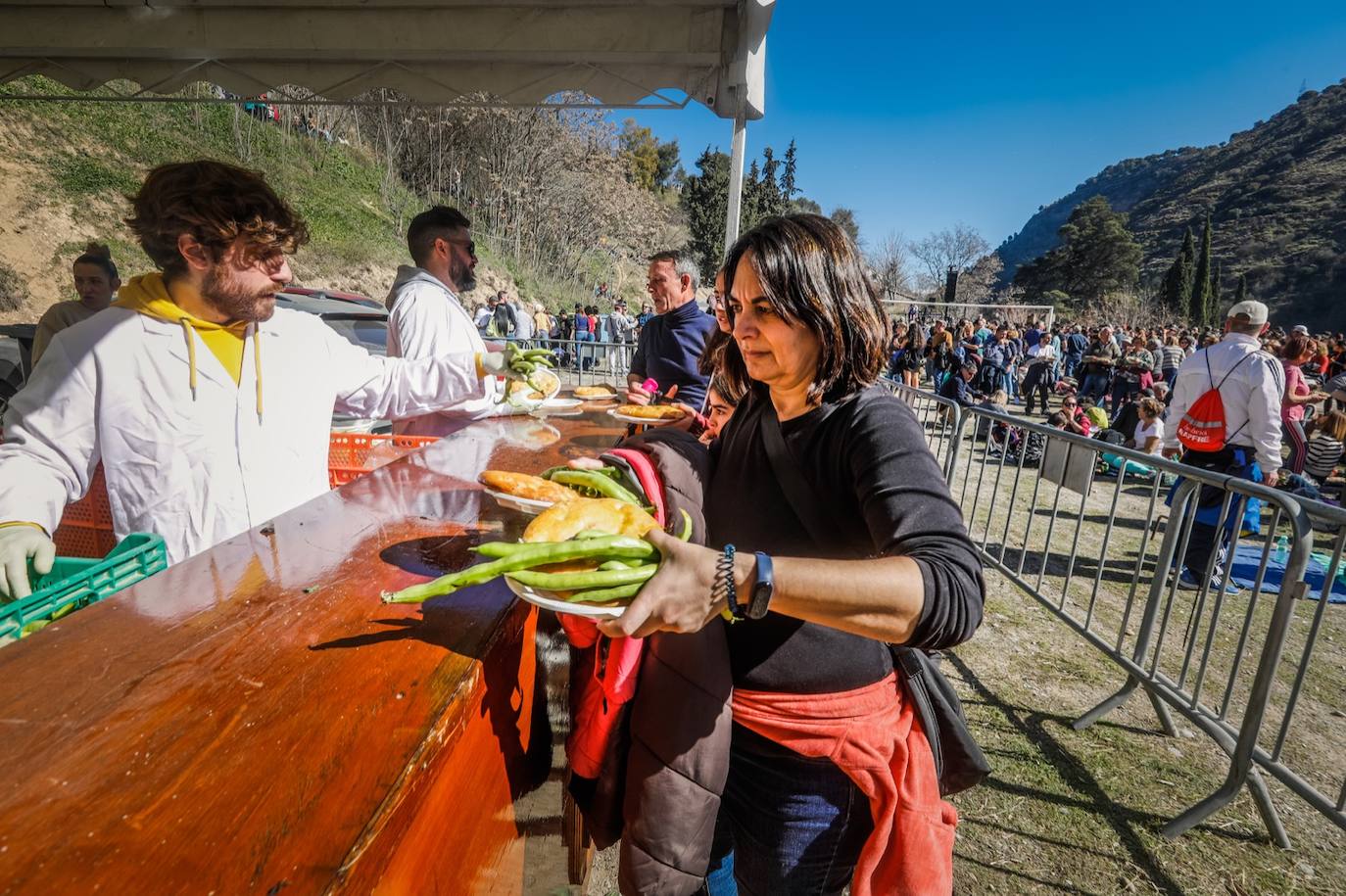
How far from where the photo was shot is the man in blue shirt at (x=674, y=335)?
4.71 m

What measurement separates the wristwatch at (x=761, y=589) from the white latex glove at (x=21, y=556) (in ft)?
5.42

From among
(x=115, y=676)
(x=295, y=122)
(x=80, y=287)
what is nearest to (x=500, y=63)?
(x=80, y=287)

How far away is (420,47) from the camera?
4.90 m

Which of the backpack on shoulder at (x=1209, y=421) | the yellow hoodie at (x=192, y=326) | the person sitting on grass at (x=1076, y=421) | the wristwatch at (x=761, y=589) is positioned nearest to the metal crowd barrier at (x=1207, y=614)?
the backpack on shoulder at (x=1209, y=421)

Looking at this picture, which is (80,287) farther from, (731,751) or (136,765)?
(731,751)

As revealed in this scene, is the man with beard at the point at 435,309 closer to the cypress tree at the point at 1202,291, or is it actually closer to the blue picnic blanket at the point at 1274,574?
the blue picnic blanket at the point at 1274,574

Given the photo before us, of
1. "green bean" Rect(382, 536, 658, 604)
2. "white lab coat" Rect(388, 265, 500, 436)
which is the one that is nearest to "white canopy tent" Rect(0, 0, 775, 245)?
"white lab coat" Rect(388, 265, 500, 436)

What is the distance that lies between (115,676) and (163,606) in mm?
267

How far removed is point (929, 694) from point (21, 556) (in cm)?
216

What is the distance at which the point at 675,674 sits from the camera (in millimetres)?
1353

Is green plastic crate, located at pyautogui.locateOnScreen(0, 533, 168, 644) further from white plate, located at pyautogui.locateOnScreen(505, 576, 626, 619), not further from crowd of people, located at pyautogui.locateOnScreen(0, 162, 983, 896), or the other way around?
white plate, located at pyautogui.locateOnScreen(505, 576, 626, 619)

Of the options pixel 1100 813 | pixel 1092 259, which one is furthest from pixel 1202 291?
pixel 1100 813

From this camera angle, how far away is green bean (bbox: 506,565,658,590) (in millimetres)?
1023

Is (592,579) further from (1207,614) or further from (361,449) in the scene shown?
(1207,614)
